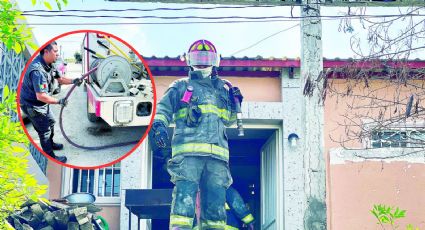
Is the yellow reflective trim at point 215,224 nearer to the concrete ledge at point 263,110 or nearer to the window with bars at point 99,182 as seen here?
the concrete ledge at point 263,110

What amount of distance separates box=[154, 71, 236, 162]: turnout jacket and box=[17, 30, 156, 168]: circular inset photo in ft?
14.0

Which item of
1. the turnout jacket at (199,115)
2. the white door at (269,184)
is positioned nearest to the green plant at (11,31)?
the turnout jacket at (199,115)

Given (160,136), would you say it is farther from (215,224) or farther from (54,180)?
(54,180)

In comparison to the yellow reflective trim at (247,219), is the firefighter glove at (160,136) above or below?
above

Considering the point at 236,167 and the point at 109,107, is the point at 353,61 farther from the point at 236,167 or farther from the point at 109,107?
the point at 236,167

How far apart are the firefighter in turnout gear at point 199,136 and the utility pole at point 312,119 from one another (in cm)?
154

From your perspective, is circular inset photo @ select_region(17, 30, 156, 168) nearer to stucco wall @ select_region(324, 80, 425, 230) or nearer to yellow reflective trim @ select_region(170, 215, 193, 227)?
yellow reflective trim @ select_region(170, 215, 193, 227)

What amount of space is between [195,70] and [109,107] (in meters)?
5.38

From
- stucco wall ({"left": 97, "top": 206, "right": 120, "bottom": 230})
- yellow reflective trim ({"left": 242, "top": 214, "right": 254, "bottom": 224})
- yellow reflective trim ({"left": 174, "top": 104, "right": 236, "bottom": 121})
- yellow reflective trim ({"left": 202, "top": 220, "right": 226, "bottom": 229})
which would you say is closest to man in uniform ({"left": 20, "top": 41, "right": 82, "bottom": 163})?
yellow reflective trim ({"left": 202, "top": 220, "right": 226, "bottom": 229})

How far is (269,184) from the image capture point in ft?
52.4

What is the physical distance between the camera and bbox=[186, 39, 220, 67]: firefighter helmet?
11.7m

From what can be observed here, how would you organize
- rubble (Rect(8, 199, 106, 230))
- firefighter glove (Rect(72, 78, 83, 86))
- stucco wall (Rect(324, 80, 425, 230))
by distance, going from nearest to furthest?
firefighter glove (Rect(72, 78, 83, 86)) → rubble (Rect(8, 199, 106, 230)) → stucco wall (Rect(324, 80, 425, 230))

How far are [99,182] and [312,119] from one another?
6.57 meters

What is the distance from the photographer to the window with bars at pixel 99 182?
612 inches
